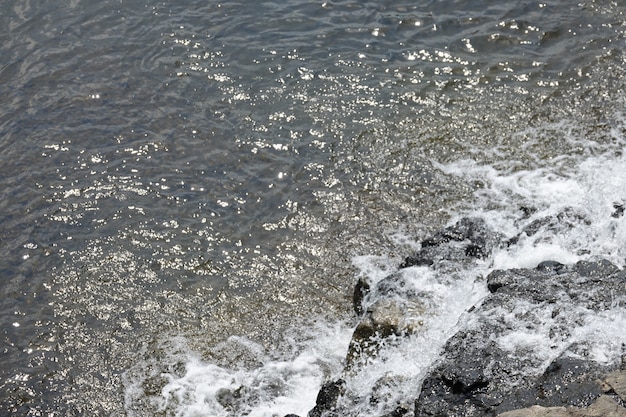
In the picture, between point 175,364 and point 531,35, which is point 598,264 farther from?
point 531,35

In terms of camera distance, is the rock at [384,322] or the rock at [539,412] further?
the rock at [384,322]

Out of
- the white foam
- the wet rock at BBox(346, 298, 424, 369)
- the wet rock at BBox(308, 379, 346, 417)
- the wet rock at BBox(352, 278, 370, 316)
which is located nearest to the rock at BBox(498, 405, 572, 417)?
the wet rock at BBox(308, 379, 346, 417)

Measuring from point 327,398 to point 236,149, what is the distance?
591 centimetres

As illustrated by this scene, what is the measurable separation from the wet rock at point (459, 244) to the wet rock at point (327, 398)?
2.37 meters

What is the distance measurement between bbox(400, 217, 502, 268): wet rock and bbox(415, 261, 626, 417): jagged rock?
85cm

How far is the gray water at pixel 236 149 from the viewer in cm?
1083

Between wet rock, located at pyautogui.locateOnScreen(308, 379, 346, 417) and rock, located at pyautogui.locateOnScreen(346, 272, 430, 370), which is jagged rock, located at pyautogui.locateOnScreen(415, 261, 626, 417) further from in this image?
wet rock, located at pyautogui.locateOnScreen(308, 379, 346, 417)

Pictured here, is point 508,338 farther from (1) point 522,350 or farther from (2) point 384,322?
(2) point 384,322

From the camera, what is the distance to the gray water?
10.8 m

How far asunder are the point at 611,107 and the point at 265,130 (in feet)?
21.5

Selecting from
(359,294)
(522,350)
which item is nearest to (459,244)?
(359,294)

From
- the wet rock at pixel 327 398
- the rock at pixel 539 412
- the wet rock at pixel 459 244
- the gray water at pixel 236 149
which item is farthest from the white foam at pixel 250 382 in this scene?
Answer: the rock at pixel 539 412

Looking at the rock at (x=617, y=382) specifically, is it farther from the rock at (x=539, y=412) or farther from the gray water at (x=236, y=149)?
the gray water at (x=236, y=149)

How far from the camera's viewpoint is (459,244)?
10938 millimetres
